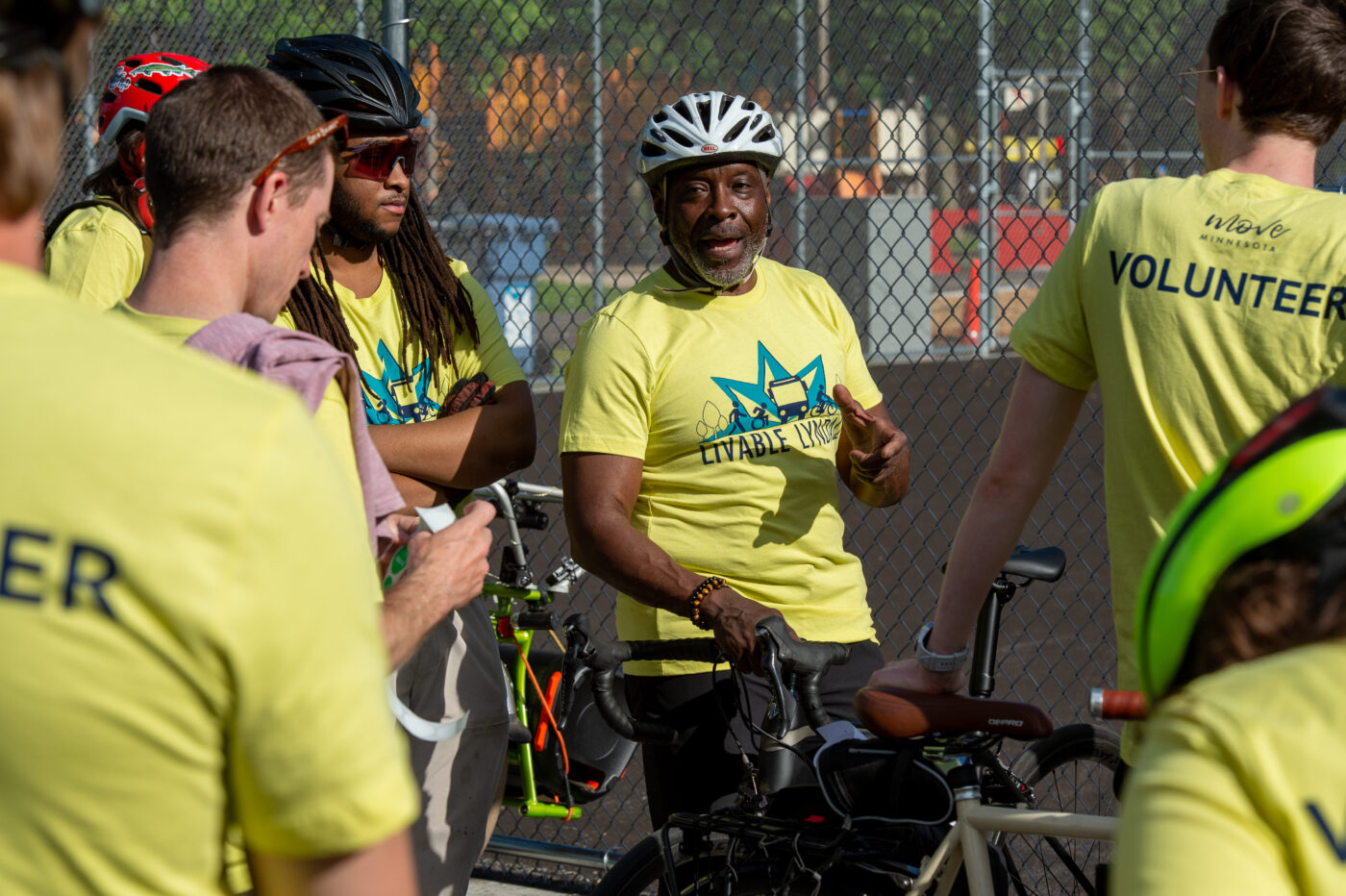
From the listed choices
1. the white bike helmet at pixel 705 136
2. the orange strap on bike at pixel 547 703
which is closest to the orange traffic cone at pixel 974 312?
the orange strap on bike at pixel 547 703

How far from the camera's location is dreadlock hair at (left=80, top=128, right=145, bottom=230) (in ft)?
9.77

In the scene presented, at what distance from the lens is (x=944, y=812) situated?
2.73 metres

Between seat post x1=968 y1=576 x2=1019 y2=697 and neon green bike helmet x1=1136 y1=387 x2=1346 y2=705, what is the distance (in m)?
2.06

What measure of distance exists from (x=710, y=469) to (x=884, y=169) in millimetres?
14612

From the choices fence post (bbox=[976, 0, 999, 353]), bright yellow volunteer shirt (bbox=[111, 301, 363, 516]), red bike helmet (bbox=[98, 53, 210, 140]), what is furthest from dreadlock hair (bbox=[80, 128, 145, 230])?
fence post (bbox=[976, 0, 999, 353])

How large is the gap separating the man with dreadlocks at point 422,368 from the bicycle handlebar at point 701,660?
0.78ft

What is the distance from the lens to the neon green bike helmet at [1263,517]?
3.08 feet

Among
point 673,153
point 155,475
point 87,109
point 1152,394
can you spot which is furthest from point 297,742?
point 87,109

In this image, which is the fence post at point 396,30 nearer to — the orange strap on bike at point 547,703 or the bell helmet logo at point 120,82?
the bell helmet logo at point 120,82

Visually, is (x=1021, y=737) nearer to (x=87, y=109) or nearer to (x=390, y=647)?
(x=390, y=647)

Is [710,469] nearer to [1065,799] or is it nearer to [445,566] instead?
[445,566]

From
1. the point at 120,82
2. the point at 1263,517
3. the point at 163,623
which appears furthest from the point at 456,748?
the point at 1263,517

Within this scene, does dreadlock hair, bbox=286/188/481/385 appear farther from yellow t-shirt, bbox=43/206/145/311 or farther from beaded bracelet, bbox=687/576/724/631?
beaded bracelet, bbox=687/576/724/631

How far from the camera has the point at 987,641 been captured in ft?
9.95
